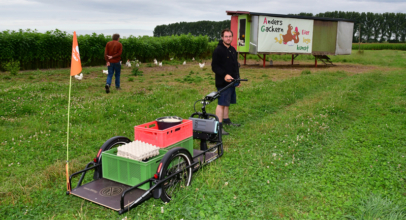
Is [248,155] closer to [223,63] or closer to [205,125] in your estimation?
[205,125]

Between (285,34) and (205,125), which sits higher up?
(285,34)

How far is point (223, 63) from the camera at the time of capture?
707 centimetres

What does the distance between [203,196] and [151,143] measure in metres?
1.16

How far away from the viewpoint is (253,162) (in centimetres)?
531

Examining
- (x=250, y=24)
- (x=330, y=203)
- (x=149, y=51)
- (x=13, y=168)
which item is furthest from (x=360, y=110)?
(x=149, y=51)

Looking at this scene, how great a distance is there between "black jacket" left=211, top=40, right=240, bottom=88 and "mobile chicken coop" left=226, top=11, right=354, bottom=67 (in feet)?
52.6

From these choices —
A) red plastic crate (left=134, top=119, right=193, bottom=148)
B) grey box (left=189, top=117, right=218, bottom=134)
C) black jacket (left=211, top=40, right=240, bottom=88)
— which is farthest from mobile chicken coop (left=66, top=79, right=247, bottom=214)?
black jacket (left=211, top=40, right=240, bottom=88)

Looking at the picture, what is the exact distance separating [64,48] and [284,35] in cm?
1595

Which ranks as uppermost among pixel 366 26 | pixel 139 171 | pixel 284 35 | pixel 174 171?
pixel 366 26

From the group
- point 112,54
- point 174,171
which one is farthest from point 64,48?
point 174,171

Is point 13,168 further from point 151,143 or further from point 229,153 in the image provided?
point 229,153

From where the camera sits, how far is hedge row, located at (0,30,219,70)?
56.9ft

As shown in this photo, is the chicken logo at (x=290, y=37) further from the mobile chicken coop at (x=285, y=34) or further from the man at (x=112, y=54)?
the man at (x=112, y=54)

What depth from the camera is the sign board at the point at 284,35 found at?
22.4 m
